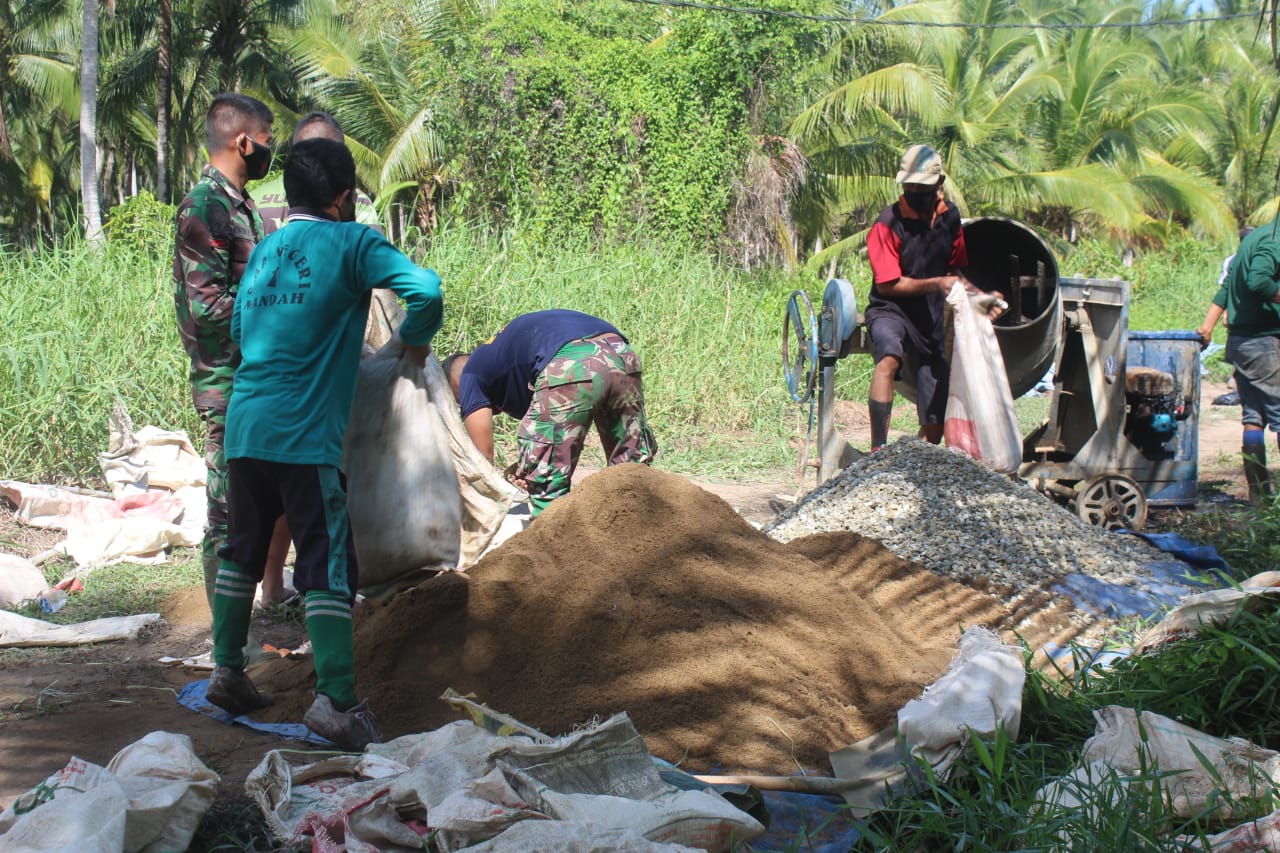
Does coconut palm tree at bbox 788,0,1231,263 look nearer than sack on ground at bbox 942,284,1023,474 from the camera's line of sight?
No

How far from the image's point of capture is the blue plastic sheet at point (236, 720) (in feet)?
9.61

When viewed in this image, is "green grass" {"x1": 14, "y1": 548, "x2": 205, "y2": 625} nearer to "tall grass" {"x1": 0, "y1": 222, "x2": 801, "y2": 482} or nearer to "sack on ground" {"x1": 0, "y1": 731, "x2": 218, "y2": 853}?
"tall grass" {"x1": 0, "y1": 222, "x2": 801, "y2": 482}

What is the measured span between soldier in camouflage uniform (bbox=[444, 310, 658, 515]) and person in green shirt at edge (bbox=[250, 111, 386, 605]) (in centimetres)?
49

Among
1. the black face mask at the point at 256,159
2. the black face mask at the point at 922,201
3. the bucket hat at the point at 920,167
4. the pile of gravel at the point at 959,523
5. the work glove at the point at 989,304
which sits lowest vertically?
the pile of gravel at the point at 959,523

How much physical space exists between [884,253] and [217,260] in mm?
3563

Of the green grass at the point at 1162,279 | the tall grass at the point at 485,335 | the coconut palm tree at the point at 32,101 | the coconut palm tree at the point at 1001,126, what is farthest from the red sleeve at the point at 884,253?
the coconut palm tree at the point at 32,101

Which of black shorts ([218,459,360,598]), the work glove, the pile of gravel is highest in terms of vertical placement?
black shorts ([218,459,360,598])

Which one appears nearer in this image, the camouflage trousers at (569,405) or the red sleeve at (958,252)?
the camouflage trousers at (569,405)

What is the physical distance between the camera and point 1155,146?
29453 mm

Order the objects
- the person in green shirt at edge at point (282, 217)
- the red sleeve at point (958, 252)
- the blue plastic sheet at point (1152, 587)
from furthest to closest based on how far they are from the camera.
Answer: the red sleeve at point (958, 252) → the blue plastic sheet at point (1152, 587) → the person in green shirt at edge at point (282, 217)

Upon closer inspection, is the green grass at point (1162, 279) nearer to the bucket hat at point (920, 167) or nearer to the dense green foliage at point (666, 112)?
the dense green foliage at point (666, 112)

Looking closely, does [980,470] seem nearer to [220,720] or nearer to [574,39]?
[220,720]

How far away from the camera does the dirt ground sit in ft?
9.16

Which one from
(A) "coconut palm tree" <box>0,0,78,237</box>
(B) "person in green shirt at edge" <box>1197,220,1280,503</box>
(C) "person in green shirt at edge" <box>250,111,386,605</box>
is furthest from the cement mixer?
(A) "coconut palm tree" <box>0,0,78,237</box>
